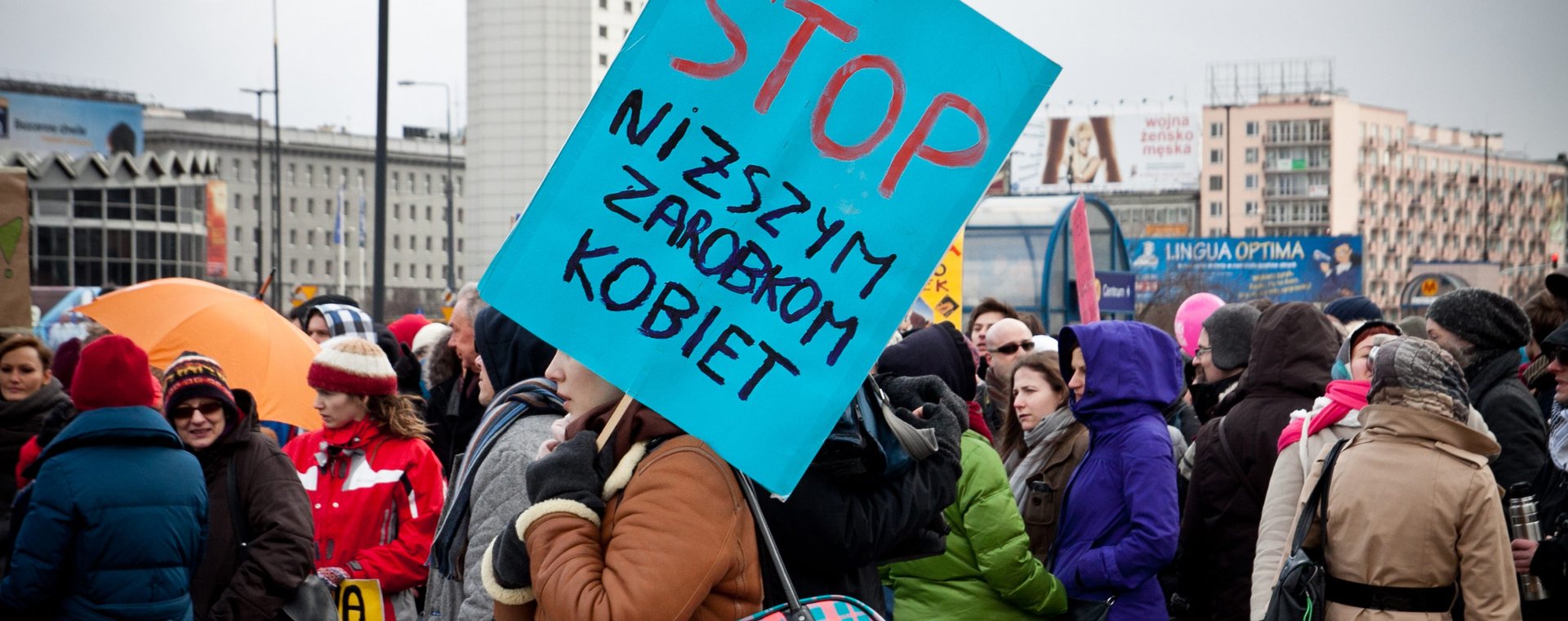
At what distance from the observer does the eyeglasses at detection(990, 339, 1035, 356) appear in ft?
28.0

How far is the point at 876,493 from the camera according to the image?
337cm

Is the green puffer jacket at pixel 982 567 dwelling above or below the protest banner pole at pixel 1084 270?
below

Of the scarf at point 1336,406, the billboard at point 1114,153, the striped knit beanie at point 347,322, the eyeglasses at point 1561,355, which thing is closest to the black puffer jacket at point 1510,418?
the eyeglasses at point 1561,355

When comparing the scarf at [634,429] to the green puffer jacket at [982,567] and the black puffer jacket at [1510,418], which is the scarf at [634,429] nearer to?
the green puffer jacket at [982,567]

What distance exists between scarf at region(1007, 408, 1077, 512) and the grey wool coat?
2284 mm

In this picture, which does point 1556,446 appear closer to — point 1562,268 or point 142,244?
point 1562,268

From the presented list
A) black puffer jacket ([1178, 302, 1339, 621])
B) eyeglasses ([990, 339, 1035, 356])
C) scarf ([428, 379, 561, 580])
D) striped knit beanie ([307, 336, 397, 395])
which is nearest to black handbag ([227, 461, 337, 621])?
striped knit beanie ([307, 336, 397, 395])

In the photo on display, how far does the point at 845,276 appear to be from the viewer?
3.14 metres

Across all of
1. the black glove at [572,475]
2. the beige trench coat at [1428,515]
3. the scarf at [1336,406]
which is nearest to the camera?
the black glove at [572,475]

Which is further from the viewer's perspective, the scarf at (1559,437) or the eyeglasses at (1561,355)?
the eyeglasses at (1561,355)

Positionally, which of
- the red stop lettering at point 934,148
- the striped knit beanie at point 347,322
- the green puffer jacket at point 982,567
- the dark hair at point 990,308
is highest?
the red stop lettering at point 934,148

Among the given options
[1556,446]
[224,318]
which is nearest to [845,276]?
[1556,446]

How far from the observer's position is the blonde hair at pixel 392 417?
593cm

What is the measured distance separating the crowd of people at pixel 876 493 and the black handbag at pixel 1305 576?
0.03m
